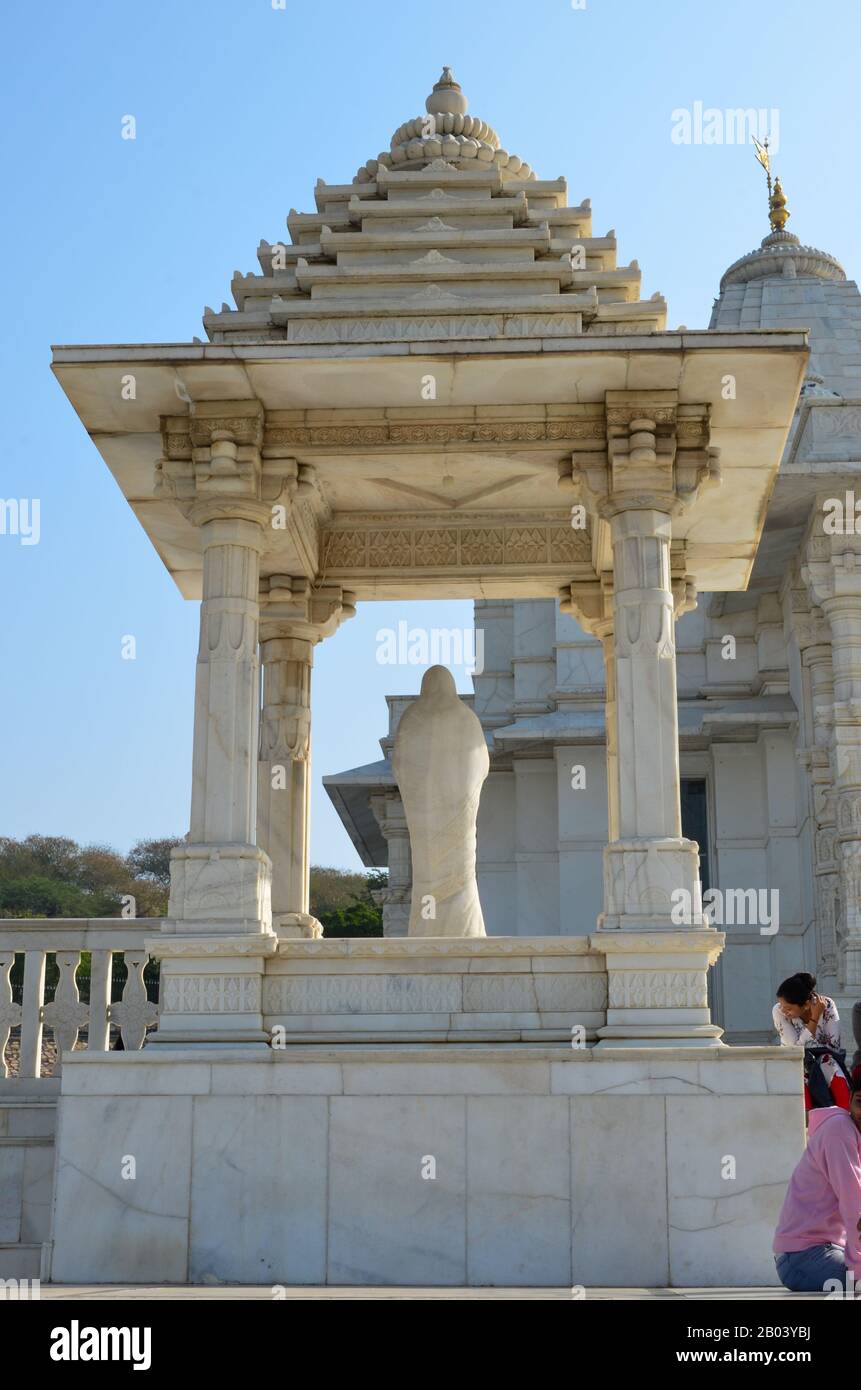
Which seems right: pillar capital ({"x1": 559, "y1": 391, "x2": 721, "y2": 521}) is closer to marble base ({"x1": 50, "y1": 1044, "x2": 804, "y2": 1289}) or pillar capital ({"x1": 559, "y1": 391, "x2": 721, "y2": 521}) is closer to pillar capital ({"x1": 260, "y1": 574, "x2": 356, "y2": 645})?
pillar capital ({"x1": 260, "y1": 574, "x2": 356, "y2": 645})

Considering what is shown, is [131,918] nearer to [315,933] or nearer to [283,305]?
[315,933]

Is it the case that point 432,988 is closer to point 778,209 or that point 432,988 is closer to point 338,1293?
point 338,1293

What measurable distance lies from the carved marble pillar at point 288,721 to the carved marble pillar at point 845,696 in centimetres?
946

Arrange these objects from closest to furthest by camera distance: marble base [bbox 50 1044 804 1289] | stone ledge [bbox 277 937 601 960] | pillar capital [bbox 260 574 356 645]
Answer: marble base [bbox 50 1044 804 1289] → stone ledge [bbox 277 937 601 960] → pillar capital [bbox 260 574 356 645]

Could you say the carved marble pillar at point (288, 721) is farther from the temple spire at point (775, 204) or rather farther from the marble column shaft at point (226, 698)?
the temple spire at point (775, 204)

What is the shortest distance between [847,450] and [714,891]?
727 centimetres

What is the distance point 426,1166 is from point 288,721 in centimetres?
486

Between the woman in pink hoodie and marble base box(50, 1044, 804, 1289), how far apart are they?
2678mm

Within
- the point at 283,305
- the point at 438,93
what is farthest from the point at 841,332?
the point at 283,305

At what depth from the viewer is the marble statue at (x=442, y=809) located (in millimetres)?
12703

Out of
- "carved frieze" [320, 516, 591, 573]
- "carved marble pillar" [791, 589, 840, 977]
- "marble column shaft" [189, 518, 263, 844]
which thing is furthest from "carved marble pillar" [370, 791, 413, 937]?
"marble column shaft" [189, 518, 263, 844]

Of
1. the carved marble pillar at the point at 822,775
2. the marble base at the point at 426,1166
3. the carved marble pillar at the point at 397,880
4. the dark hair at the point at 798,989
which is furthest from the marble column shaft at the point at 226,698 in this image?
the carved marble pillar at the point at 397,880

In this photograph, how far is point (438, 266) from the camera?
1248cm

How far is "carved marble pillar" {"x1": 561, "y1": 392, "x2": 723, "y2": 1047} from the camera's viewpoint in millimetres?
10766
